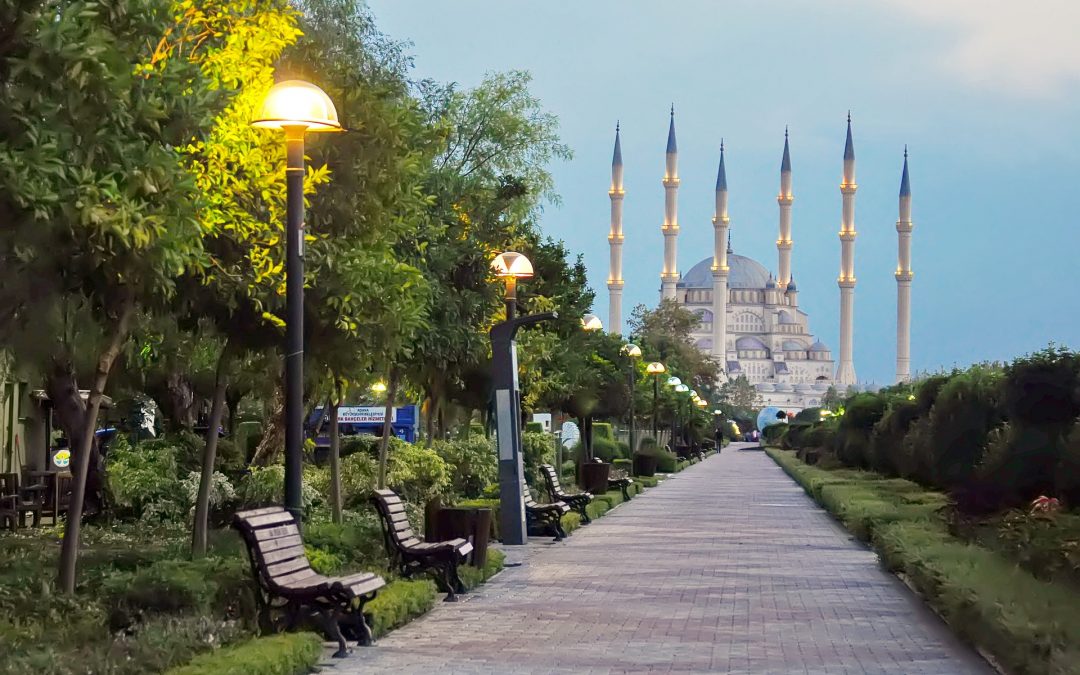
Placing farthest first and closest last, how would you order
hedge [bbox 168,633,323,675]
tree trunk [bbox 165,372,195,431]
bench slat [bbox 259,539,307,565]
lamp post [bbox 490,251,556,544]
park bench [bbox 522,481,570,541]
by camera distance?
1. tree trunk [bbox 165,372,195,431]
2. park bench [bbox 522,481,570,541]
3. lamp post [bbox 490,251,556,544]
4. bench slat [bbox 259,539,307,565]
5. hedge [bbox 168,633,323,675]

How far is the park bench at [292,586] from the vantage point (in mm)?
10180

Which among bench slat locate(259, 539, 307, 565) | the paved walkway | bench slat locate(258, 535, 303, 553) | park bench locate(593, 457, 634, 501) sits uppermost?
bench slat locate(258, 535, 303, 553)

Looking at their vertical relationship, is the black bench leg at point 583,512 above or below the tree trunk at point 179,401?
below

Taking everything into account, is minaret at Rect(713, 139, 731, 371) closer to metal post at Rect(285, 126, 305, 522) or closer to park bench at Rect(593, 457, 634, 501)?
park bench at Rect(593, 457, 634, 501)

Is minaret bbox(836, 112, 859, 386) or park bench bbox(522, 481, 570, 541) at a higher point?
minaret bbox(836, 112, 859, 386)

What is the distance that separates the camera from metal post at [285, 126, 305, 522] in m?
10.8

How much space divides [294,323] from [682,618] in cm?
392

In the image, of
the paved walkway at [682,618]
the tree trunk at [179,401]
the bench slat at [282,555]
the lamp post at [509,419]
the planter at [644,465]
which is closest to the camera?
the paved walkway at [682,618]

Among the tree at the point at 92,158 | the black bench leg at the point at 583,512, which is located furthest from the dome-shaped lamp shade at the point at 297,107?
the black bench leg at the point at 583,512

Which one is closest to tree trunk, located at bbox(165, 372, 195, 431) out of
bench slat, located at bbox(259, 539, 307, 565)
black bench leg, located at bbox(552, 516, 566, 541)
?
black bench leg, located at bbox(552, 516, 566, 541)

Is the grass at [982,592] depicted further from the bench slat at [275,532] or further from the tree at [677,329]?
the tree at [677,329]

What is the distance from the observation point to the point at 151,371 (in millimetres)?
23516

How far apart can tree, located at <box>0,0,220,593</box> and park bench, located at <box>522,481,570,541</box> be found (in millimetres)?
10913

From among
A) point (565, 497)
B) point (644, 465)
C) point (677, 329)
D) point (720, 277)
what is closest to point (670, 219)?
point (720, 277)
